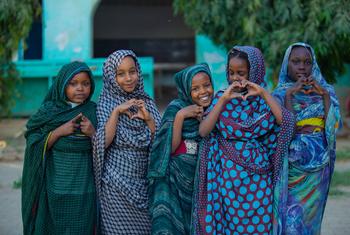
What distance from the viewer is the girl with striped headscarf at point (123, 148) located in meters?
3.06

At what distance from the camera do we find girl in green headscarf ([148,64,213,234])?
118 inches

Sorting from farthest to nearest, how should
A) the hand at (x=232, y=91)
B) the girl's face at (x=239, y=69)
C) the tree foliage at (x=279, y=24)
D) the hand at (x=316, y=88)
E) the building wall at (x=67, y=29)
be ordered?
the building wall at (x=67, y=29), the tree foliage at (x=279, y=24), the hand at (x=316, y=88), the girl's face at (x=239, y=69), the hand at (x=232, y=91)

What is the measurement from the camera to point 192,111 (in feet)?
9.73

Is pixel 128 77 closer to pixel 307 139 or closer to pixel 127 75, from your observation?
pixel 127 75

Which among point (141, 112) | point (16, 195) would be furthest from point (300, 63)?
point (16, 195)

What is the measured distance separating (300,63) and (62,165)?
1.47 meters

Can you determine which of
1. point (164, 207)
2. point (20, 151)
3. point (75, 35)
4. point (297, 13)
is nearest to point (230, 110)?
point (164, 207)

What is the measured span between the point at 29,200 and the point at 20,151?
5.15 meters

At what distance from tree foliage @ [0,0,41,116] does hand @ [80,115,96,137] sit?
511 cm

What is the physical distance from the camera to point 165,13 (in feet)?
52.5

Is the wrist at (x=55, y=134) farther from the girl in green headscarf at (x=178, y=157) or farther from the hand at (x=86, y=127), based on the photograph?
the girl in green headscarf at (x=178, y=157)

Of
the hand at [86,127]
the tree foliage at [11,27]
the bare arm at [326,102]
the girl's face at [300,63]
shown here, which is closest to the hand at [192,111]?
the hand at [86,127]

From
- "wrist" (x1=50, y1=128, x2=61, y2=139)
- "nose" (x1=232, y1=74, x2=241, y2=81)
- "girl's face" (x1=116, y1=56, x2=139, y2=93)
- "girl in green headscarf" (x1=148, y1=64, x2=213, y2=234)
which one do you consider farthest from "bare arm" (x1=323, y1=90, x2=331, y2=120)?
"wrist" (x1=50, y1=128, x2=61, y2=139)

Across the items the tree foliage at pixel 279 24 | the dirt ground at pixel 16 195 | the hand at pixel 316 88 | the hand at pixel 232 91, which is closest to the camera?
the hand at pixel 232 91
